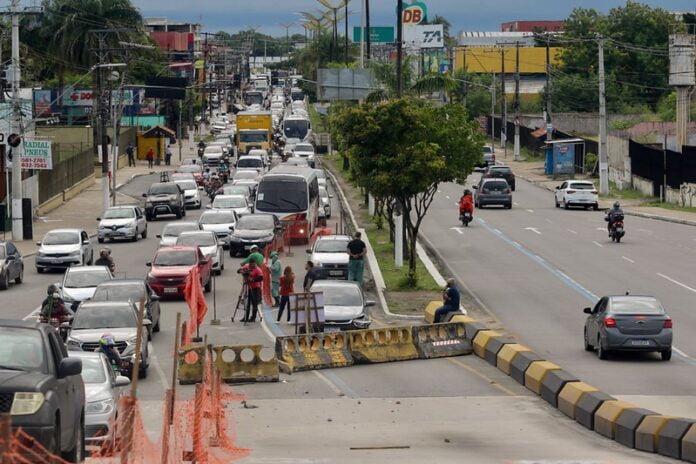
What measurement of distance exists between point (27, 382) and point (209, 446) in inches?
253

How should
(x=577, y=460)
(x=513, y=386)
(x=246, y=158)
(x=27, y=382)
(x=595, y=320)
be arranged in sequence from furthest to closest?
(x=246, y=158)
(x=595, y=320)
(x=513, y=386)
(x=577, y=460)
(x=27, y=382)

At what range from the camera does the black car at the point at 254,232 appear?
49938 mm

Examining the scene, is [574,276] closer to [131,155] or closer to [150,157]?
[150,157]

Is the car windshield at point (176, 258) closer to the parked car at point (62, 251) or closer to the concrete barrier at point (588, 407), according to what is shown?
the parked car at point (62, 251)

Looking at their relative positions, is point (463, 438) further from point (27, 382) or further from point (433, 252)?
point (433, 252)

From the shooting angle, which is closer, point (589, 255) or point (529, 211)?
point (589, 255)

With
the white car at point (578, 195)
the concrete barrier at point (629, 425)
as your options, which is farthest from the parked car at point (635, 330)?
the white car at point (578, 195)

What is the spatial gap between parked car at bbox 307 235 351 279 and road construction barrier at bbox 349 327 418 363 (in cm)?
1161

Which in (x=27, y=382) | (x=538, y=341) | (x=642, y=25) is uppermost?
(x=642, y=25)

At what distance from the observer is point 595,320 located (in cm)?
3016

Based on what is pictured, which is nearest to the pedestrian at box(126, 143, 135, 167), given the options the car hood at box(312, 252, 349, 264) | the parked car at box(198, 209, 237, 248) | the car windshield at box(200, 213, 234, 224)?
the parked car at box(198, 209, 237, 248)

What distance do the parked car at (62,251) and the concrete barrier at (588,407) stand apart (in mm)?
26171

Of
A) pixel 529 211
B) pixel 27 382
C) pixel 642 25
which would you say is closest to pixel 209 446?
pixel 27 382

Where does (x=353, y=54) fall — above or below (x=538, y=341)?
above
